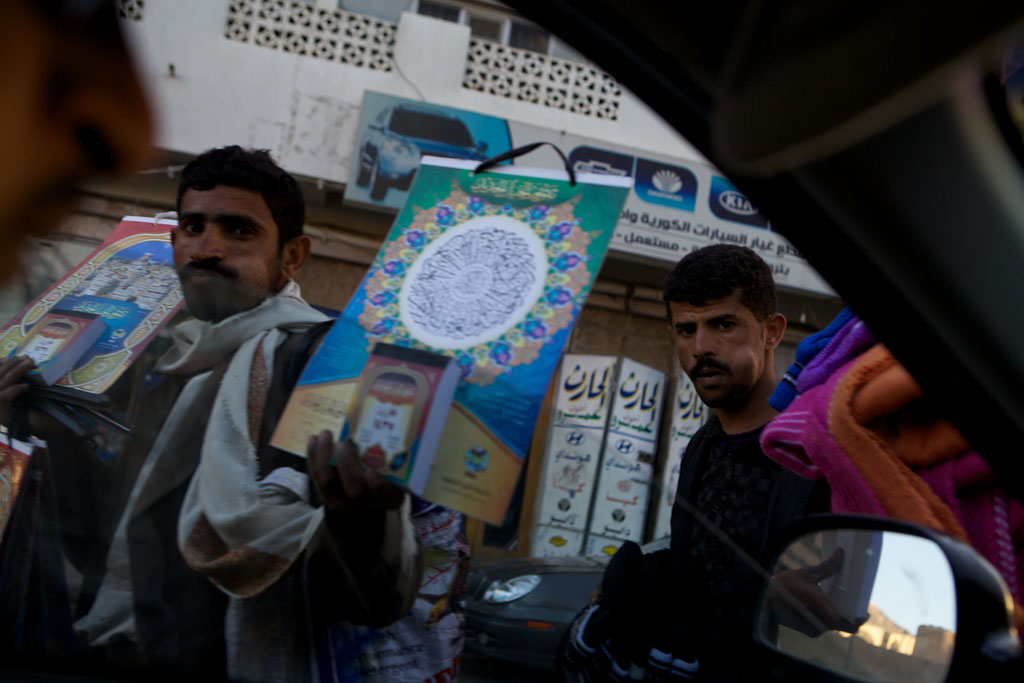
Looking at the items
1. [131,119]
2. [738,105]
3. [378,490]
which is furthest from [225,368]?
[738,105]

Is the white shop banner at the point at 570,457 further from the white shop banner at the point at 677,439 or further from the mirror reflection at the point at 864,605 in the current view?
the mirror reflection at the point at 864,605

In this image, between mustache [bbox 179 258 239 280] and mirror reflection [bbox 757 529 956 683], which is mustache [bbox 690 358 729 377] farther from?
mustache [bbox 179 258 239 280]

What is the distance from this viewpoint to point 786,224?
2.83ft

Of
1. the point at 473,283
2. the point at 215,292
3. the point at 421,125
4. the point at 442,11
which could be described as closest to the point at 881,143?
the point at 473,283

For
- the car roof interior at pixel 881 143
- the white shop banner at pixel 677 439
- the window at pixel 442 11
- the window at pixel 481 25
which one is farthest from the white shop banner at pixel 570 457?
the window at pixel 442 11

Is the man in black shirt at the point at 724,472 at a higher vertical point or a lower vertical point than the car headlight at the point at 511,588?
higher

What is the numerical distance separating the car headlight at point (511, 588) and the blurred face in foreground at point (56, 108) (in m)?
0.76

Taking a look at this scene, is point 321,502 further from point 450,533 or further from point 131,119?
point 131,119

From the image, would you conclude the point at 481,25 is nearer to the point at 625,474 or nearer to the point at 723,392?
the point at 723,392

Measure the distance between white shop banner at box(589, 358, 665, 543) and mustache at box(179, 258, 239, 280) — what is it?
0.64 meters

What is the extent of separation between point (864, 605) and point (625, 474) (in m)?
0.35

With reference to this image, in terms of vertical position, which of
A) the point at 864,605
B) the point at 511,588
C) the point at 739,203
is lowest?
the point at 511,588

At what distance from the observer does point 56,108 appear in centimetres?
62

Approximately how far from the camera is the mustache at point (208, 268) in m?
1.20
